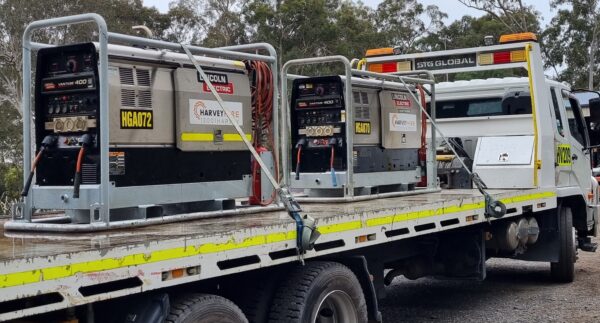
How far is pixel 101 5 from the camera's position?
30.2 metres

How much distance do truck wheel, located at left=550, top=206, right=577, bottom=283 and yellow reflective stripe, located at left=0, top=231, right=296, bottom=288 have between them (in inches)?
229

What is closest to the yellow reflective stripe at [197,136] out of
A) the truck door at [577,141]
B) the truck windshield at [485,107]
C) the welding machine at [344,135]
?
the welding machine at [344,135]

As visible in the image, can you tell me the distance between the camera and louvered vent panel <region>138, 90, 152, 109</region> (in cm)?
516

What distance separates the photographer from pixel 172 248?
12.8 feet

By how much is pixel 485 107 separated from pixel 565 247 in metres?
1.94

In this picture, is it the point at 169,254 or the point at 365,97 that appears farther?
the point at 365,97

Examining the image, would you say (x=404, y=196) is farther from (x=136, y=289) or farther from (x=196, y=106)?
(x=136, y=289)

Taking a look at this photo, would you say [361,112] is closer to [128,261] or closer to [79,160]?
[79,160]

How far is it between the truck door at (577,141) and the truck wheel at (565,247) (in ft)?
1.65

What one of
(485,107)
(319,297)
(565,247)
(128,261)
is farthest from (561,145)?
(128,261)

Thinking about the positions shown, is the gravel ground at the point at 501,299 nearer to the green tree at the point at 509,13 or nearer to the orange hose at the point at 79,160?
the orange hose at the point at 79,160

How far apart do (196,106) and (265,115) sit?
3.08 ft

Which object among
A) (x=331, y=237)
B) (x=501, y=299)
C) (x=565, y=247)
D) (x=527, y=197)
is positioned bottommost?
(x=501, y=299)

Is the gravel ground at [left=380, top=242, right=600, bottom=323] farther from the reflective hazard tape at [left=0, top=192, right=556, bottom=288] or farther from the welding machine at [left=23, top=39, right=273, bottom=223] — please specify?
the welding machine at [left=23, top=39, right=273, bottom=223]
